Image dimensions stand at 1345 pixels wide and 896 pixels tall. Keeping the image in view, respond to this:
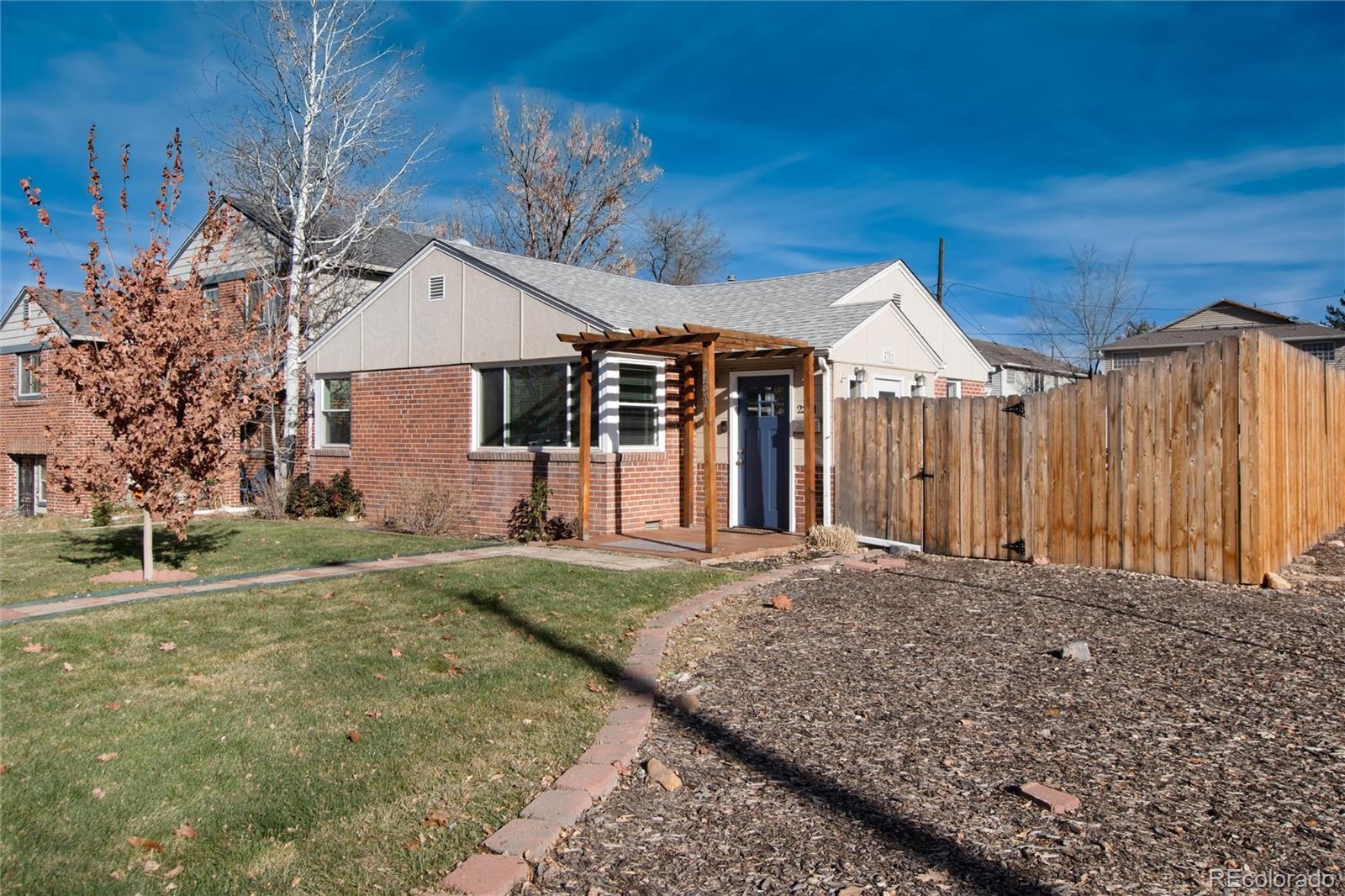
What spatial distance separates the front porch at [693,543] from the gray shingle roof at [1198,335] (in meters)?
28.3

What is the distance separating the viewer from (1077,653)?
20.8ft

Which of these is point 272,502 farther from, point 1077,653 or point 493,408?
point 1077,653

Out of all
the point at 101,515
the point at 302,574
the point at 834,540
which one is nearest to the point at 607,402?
the point at 834,540

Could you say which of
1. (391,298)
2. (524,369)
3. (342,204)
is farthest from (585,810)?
(342,204)

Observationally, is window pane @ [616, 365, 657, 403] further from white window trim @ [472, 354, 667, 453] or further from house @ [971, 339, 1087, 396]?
house @ [971, 339, 1087, 396]

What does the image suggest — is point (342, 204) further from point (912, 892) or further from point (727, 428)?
point (912, 892)

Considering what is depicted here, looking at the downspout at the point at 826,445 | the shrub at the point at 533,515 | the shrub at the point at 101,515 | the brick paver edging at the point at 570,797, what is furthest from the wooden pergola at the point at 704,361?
the shrub at the point at 101,515

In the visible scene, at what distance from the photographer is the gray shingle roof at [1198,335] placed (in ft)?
125

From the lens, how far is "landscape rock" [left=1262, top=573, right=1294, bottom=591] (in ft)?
29.2

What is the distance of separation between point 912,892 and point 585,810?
141 cm

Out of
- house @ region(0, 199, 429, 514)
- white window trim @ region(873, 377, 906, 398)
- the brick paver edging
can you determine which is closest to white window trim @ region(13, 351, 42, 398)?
house @ region(0, 199, 429, 514)

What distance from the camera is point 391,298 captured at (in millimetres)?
16281

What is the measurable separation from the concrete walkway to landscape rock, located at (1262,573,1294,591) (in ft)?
19.7

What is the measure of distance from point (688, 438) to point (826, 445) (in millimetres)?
2164
